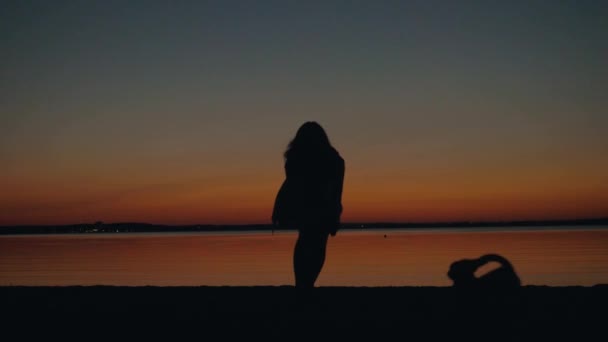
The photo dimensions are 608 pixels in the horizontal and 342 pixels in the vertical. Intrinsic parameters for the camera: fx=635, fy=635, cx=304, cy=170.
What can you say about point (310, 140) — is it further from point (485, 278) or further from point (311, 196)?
point (485, 278)

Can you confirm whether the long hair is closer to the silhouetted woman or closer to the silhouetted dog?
the silhouetted woman

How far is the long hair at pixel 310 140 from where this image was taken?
278 inches

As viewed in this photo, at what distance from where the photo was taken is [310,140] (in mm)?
7066

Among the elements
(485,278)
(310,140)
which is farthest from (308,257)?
(485,278)

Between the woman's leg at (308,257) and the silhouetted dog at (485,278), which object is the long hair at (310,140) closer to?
the woman's leg at (308,257)

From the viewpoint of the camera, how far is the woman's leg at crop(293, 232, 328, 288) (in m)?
7.12
